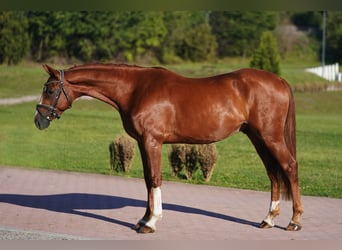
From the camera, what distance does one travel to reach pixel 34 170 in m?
14.4

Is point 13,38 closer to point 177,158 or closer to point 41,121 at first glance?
point 177,158

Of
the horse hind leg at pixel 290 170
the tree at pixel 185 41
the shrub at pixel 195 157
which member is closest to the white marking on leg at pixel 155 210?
the horse hind leg at pixel 290 170

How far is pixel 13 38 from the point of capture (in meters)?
33.8

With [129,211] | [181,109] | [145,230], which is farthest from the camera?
[129,211]

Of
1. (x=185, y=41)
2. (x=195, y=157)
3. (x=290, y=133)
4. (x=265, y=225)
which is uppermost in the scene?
(x=290, y=133)

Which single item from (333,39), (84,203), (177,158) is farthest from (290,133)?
(333,39)

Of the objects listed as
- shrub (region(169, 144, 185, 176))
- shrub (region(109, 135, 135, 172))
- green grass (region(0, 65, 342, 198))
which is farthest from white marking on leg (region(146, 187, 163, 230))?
shrub (region(109, 135, 135, 172))

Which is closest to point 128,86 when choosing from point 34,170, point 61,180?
point 61,180

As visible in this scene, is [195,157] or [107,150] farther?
[107,150]

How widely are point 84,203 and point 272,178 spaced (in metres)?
2.96

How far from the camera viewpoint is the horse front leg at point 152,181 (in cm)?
843

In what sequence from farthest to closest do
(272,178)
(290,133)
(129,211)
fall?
1. (129,211)
2. (272,178)
3. (290,133)

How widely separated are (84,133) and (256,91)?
14875 millimetres

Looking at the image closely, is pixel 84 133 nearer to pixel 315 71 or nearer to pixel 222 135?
pixel 222 135
